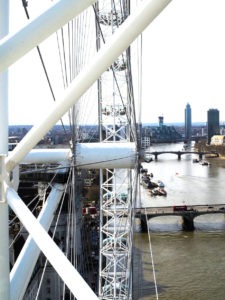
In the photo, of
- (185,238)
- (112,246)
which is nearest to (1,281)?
(112,246)

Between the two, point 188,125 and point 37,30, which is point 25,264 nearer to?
point 37,30

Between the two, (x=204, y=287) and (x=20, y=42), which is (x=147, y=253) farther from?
(x=20, y=42)

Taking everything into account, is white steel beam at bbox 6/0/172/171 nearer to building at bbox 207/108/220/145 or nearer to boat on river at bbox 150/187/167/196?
boat on river at bbox 150/187/167/196

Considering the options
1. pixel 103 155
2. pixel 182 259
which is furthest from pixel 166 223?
pixel 103 155

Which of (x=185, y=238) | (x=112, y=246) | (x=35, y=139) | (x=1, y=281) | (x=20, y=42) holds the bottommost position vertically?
(x=185, y=238)

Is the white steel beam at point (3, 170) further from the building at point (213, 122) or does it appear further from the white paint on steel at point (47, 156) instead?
the building at point (213, 122)
